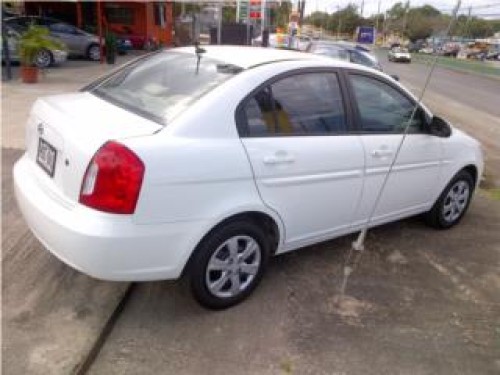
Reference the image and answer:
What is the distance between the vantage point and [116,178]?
2889 mm

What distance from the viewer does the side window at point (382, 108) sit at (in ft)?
13.6

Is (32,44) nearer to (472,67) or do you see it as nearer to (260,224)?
(260,224)

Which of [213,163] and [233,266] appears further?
[233,266]

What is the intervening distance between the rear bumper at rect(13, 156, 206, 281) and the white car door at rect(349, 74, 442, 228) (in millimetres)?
1635

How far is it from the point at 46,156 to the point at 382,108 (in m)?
2.56

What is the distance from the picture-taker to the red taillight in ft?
9.48

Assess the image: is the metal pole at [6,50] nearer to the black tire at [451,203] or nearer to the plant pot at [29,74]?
the plant pot at [29,74]

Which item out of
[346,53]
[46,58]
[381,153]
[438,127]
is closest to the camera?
[381,153]

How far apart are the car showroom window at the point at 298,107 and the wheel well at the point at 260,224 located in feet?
1.72

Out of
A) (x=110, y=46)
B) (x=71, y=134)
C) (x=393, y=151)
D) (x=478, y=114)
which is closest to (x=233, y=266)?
(x=71, y=134)

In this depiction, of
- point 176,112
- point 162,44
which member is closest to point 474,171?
point 176,112

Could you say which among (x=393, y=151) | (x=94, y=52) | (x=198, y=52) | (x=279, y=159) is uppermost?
(x=198, y=52)

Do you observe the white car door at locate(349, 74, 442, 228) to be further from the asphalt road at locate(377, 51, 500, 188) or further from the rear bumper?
the asphalt road at locate(377, 51, 500, 188)

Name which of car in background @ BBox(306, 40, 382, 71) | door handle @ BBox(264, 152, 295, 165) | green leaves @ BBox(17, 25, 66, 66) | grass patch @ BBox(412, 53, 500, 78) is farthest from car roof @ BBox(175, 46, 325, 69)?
grass patch @ BBox(412, 53, 500, 78)
